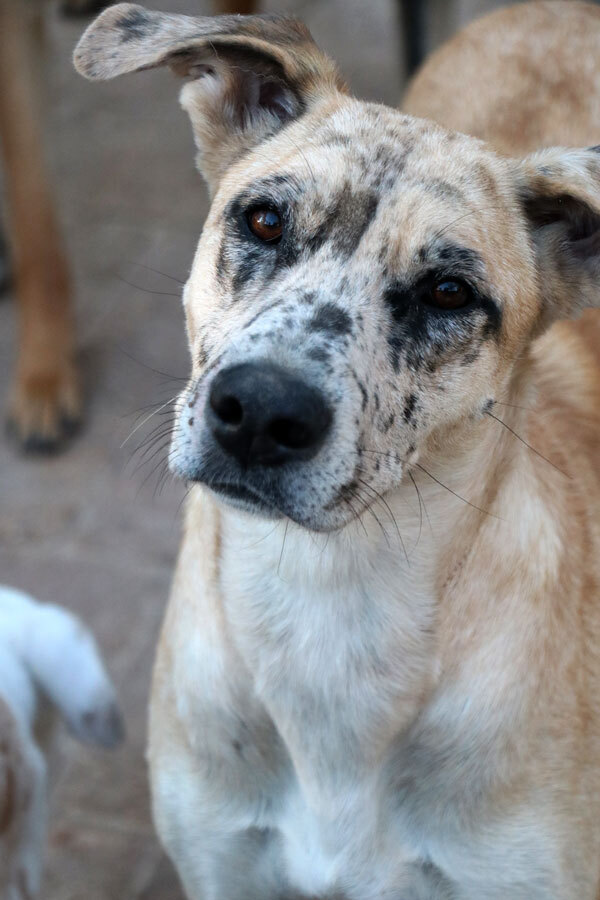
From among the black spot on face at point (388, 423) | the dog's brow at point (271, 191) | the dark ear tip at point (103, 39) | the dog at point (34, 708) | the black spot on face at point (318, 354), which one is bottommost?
the dog at point (34, 708)

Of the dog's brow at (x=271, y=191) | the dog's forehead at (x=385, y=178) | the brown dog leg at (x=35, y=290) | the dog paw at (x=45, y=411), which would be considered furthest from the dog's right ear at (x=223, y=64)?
the dog paw at (x=45, y=411)

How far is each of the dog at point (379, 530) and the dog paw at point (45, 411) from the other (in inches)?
85.3

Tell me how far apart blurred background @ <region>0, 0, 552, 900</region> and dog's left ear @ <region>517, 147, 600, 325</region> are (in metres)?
0.87

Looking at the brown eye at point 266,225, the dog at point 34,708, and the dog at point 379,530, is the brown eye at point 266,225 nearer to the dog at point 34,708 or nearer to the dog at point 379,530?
the dog at point 379,530

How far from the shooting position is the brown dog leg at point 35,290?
14.7 feet

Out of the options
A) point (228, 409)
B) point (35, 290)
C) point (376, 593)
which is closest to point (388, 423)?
point (228, 409)

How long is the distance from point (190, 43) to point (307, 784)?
5.15 feet

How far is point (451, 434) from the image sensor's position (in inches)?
89.0

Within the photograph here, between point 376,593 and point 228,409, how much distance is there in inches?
25.3

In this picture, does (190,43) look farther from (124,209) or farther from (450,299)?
(124,209)

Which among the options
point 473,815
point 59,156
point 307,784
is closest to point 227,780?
point 307,784

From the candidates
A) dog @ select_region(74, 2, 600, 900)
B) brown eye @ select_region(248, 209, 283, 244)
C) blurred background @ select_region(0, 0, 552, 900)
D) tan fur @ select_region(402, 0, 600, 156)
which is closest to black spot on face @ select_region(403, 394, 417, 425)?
dog @ select_region(74, 2, 600, 900)

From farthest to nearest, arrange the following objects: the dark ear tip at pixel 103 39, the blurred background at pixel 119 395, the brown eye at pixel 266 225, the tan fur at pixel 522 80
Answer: the blurred background at pixel 119 395 → the tan fur at pixel 522 80 → the dark ear tip at pixel 103 39 → the brown eye at pixel 266 225

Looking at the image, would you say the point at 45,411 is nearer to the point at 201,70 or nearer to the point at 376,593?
the point at 201,70
